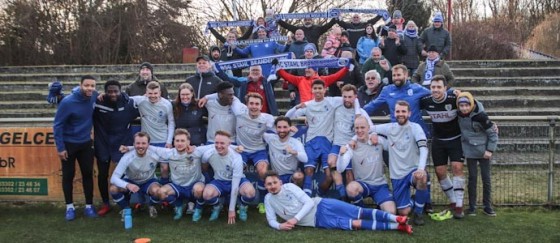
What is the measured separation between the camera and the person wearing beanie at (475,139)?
6.19 metres

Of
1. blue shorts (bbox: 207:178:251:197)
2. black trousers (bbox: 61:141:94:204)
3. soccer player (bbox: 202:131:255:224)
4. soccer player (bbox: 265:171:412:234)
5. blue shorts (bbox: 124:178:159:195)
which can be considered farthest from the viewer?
black trousers (bbox: 61:141:94:204)

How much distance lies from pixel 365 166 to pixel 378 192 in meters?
0.36

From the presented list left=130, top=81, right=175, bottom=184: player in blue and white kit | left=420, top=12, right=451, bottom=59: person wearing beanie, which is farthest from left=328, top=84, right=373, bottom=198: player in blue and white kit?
left=420, top=12, right=451, bottom=59: person wearing beanie

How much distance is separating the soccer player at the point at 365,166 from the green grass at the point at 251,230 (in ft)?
2.06

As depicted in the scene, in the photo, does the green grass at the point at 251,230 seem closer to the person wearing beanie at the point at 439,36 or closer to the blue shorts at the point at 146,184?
the blue shorts at the point at 146,184

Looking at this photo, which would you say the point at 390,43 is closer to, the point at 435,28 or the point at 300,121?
the point at 435,28

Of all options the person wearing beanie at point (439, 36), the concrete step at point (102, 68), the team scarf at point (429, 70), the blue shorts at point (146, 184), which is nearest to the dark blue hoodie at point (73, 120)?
the blue shorts at point (146, 184)

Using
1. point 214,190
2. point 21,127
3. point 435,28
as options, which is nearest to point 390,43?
point 435,28

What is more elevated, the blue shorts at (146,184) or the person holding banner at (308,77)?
the person holding banner at (308,77)

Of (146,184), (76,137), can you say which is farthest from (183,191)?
(76,137)

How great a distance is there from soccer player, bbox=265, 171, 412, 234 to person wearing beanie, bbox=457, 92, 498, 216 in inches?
57.4

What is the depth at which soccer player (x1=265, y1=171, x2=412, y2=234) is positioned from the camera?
594 cm

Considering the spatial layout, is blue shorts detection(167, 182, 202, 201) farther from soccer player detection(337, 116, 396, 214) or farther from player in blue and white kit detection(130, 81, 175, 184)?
soccer player detection(337, 116, 396, 214)

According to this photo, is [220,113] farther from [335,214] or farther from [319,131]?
[335,214]
